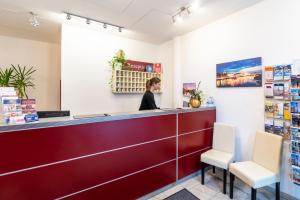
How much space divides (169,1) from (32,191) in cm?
290

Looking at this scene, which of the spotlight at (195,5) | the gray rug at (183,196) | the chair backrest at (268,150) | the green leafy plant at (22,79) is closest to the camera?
the chair backrest at (268,150)

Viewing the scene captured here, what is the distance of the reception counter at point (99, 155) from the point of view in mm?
1401

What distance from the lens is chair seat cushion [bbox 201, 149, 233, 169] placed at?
2360 mm

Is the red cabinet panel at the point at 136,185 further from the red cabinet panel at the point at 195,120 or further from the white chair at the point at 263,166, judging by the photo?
the white chair at the point at 263,166

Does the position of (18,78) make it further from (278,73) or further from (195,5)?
(278,73)

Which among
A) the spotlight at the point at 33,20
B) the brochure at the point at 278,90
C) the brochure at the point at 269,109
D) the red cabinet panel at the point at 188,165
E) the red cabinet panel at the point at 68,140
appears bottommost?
the red cabinet panel at the point at 188,165

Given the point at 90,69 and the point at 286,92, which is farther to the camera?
the point at 90,69

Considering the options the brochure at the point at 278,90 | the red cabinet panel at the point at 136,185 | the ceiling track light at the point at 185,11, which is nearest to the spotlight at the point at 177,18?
the ceiling track light at the point at 185,11

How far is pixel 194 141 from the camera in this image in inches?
111

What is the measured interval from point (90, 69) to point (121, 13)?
1.33 meters

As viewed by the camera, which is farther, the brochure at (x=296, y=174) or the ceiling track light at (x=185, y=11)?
the ceiling track light at (x=185, y=11)

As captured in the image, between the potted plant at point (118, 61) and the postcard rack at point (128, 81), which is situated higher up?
the potted plant at point (118, 61)

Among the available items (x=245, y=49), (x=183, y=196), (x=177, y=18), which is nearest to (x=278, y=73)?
(x=245, y=49)

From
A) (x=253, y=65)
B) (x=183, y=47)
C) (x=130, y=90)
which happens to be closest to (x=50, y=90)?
(x=130, y=90)
